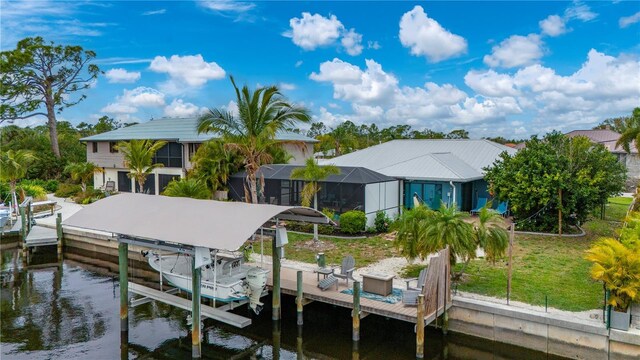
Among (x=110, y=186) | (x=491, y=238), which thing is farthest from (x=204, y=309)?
(x=110, y=186)

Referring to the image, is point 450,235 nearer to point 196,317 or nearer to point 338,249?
point 196,317

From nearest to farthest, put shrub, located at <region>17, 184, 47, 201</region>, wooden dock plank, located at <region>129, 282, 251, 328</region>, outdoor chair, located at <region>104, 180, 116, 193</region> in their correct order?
wooden dock plank, located at <region>129, 282, 251, 328</region> → shrub, located at <region>17, 184, 47, 201</region> → outdoor chair, located at <region>104, 180, 116, 193</region>

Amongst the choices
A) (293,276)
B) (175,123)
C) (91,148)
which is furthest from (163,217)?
(91,148)

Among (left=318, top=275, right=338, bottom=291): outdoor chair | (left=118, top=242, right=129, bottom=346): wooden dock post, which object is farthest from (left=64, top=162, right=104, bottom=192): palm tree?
(left=318, top=275, right=338, bottom=291): outdoor chair

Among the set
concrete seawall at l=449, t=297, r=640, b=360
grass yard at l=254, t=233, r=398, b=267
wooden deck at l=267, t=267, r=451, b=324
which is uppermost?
grass yard at l=254, t=233, r=398, b=267

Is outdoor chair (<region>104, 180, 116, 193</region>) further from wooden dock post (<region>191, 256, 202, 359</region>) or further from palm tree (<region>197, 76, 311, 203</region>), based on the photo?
wooden dock post (<region>191, 256, 202, 359</region>)

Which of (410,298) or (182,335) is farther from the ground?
(410,298)

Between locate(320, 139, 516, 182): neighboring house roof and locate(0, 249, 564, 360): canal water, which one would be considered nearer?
locate(0, 249, 564, 360): canal water

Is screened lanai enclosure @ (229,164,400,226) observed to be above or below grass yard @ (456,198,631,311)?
above
